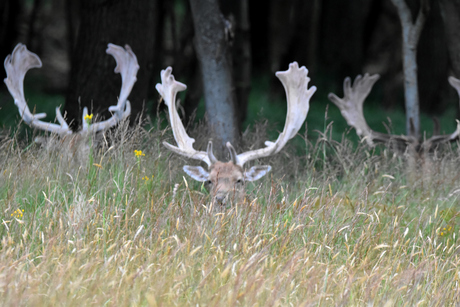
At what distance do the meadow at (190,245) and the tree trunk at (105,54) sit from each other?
1.66 meters

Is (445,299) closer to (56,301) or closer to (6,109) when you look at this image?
(56,301)

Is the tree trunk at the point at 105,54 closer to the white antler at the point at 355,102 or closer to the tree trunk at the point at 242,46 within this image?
the tree trunk at the point at 242,46

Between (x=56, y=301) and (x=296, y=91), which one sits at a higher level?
(x=296, y=91)

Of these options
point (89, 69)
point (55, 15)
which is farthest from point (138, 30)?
point (55, 15)

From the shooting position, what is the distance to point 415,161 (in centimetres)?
651

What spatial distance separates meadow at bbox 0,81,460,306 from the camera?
309 cm

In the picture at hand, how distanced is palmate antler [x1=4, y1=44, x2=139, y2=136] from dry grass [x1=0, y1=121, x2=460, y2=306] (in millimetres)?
716

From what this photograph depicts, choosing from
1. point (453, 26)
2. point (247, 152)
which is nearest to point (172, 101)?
point (247, 152)

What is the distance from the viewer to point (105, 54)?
7223 millimetres

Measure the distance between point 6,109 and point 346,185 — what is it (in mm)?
5549

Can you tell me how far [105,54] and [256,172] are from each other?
2.99m

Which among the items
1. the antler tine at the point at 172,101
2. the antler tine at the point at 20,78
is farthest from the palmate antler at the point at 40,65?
the antler tine at the point at 172,101

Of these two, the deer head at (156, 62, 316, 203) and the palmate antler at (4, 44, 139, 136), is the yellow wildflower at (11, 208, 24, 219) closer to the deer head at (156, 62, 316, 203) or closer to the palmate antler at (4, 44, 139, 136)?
the deer head at (156, 62, 316, 203)

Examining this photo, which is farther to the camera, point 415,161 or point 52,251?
point 415,161
